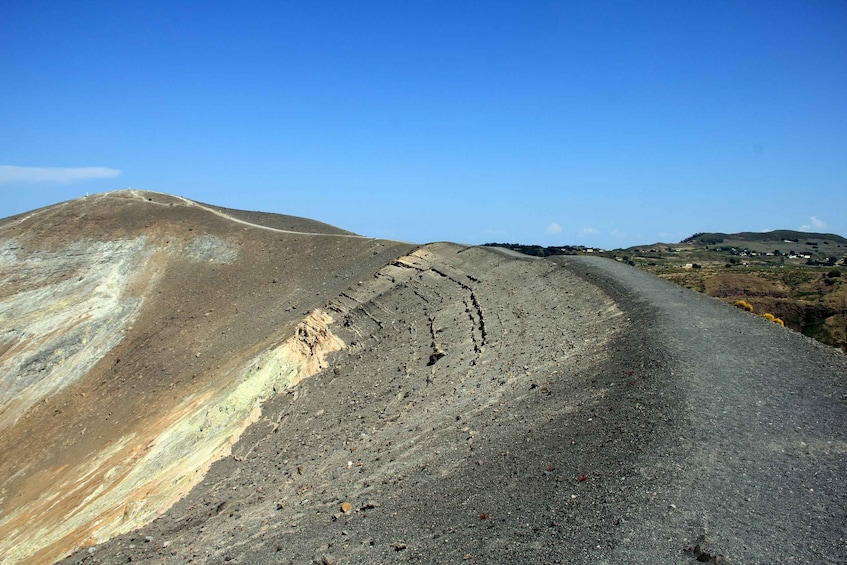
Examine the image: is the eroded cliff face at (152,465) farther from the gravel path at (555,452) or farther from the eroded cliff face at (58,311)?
the eroded cliff face at (58,311)

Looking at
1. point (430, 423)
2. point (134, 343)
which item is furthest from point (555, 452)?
point (134, 343)

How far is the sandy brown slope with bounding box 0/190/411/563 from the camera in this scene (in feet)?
74.0

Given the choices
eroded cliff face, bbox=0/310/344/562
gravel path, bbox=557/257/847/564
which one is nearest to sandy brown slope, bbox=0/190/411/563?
eroded cliff face, bbox=0/310/344/562

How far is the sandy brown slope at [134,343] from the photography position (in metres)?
22.6

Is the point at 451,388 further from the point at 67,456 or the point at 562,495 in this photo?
the point at 67,456

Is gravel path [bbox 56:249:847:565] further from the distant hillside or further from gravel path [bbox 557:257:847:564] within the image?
the distant hillside

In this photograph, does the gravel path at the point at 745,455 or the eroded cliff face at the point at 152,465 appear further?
the eroded cliff face at the point at 152,465

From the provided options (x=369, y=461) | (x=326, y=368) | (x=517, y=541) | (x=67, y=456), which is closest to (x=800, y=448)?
(x=517, y=541)

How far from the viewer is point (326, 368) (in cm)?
2638

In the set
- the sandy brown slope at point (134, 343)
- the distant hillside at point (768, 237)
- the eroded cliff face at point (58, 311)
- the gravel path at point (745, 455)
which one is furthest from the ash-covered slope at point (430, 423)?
the distant hillside at point (768, 237)

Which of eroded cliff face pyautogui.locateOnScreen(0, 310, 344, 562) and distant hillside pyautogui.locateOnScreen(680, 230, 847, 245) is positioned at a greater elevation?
distant hillside pyautogui.locateOnScreen(680, 230, 847, 245)

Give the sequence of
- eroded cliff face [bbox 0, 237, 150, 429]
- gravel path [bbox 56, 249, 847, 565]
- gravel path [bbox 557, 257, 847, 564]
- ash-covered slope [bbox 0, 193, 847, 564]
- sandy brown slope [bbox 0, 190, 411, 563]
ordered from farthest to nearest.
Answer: eroded cliff face [bbox 0, 237, 150, 429] → sandy brown slope [bbox 0, 190, 411, 563] → ash-covered slope [bbox 0, 193, 847, 564] → gravel path [bbox 56, 249, 847, 565] → gravel path [bbox 557, 257, 847, 564]

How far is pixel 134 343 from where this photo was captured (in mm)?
34375

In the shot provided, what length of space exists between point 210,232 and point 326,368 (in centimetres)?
2334
